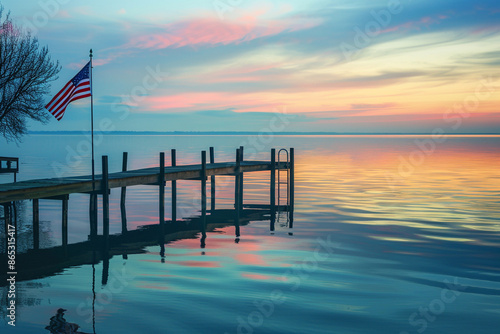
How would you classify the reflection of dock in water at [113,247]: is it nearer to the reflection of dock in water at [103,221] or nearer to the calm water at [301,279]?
the reflection of dock in water at [103,221]

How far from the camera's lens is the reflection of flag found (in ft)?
56.5

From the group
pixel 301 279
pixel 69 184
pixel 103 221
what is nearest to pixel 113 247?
pixel 103 221

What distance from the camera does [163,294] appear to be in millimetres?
12398

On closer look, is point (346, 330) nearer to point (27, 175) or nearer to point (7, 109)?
point (7, 109)

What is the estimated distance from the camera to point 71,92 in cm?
1747

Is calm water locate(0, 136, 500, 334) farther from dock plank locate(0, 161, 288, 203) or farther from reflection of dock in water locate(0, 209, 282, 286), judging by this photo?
dock plank locate(0, 161, 288, 203)

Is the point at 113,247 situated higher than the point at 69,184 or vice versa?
the point at 69,184

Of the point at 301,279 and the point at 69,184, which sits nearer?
the point at 301,279

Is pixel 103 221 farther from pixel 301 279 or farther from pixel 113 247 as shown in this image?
pixel 301 279

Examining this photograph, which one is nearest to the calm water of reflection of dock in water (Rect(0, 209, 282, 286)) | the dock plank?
reflection of dock in water (Rect(0, 209, 282, 286))

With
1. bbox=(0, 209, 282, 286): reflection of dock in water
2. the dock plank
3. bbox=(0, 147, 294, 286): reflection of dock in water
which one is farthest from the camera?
bbox=(0, 147, 294, 286): reflection of dock in water

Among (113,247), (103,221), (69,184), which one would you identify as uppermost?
(69,184)

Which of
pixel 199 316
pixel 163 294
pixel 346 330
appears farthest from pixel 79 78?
pixel 346 330

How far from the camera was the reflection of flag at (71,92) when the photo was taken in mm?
17219
